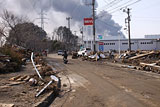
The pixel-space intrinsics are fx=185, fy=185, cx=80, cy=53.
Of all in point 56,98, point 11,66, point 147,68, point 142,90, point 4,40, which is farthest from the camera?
point 4,40

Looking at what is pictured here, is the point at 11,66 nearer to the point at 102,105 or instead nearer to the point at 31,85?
the point at 31,85

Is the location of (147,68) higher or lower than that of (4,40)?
lower

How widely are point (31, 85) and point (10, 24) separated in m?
27.8

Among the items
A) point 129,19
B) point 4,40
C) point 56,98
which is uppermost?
point 129,19

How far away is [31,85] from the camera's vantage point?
8977 mm

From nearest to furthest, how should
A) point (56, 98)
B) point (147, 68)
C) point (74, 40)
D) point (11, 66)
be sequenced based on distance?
point (56, 98) → point (11, 66) → point (147, 68) → point (74, 40)

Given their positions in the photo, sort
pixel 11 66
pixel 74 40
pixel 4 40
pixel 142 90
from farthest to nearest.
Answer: pixel 74 40, pixel 4 40, pixel 11 66, pixel 142 90

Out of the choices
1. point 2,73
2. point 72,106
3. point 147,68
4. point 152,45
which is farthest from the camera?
point 152,45

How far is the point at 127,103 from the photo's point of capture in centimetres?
640

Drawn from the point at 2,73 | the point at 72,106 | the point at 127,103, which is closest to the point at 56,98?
the point at 72,106

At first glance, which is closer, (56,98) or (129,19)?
(56,98)

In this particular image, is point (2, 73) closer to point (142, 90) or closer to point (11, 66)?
point (11, 66)

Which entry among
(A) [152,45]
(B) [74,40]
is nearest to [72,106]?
(A) [152,45]

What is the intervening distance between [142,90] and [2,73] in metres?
9.54
